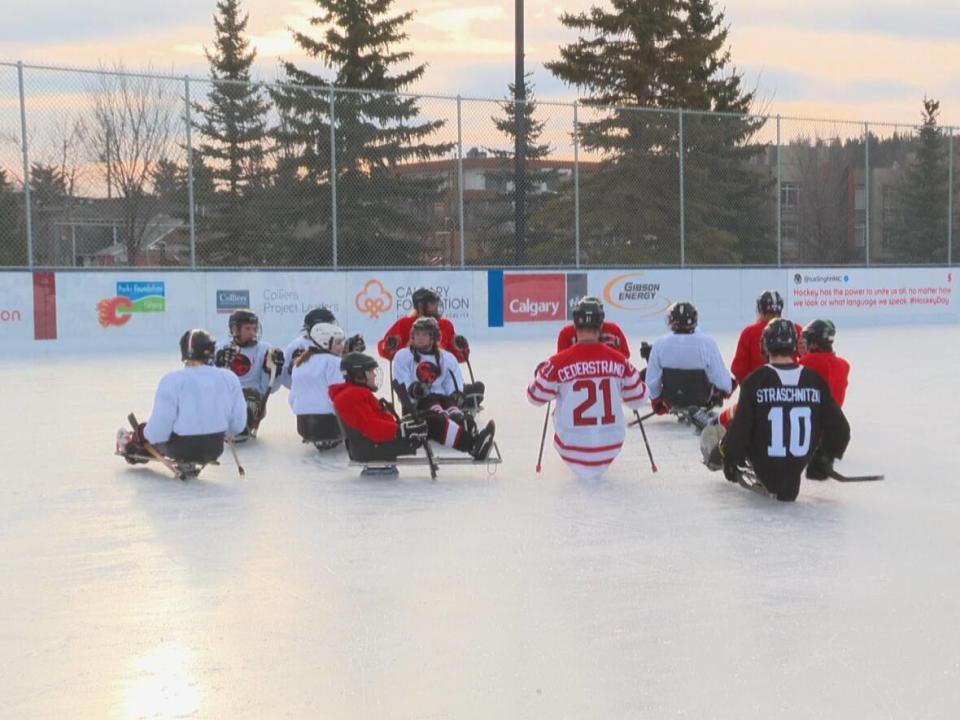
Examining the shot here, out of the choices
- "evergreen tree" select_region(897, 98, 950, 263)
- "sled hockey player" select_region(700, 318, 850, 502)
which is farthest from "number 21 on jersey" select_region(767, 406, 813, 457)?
"evergreen tree" select_region(897, 98, 950, 263)

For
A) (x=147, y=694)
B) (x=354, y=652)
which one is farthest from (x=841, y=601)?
(x=147, y=694)

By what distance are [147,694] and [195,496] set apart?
10.9 ft

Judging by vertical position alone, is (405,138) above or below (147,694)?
above

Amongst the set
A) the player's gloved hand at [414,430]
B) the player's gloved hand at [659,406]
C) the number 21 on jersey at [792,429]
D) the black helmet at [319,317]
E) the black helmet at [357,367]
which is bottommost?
the player's gloved hand at [659,406]

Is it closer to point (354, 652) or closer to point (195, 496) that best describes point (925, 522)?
point (354, 652)

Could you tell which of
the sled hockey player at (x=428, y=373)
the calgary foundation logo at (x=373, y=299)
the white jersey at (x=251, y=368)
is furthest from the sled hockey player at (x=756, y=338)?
the calgary foundation logo at (x=373, y=299)

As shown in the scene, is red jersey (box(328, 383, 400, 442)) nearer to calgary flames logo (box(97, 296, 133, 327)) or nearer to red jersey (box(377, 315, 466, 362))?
red jersey (box(377, 315, 466, 362))

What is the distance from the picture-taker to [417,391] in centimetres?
856

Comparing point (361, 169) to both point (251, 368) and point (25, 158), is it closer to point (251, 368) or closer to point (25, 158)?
point (25, 158)

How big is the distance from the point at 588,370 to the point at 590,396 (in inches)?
6.0

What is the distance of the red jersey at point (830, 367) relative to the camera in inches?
306

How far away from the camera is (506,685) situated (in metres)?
3.68

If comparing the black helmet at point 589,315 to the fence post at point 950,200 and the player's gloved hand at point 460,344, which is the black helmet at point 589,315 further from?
the fence post at point 950,200

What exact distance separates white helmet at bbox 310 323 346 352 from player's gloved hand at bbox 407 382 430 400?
61 cm
